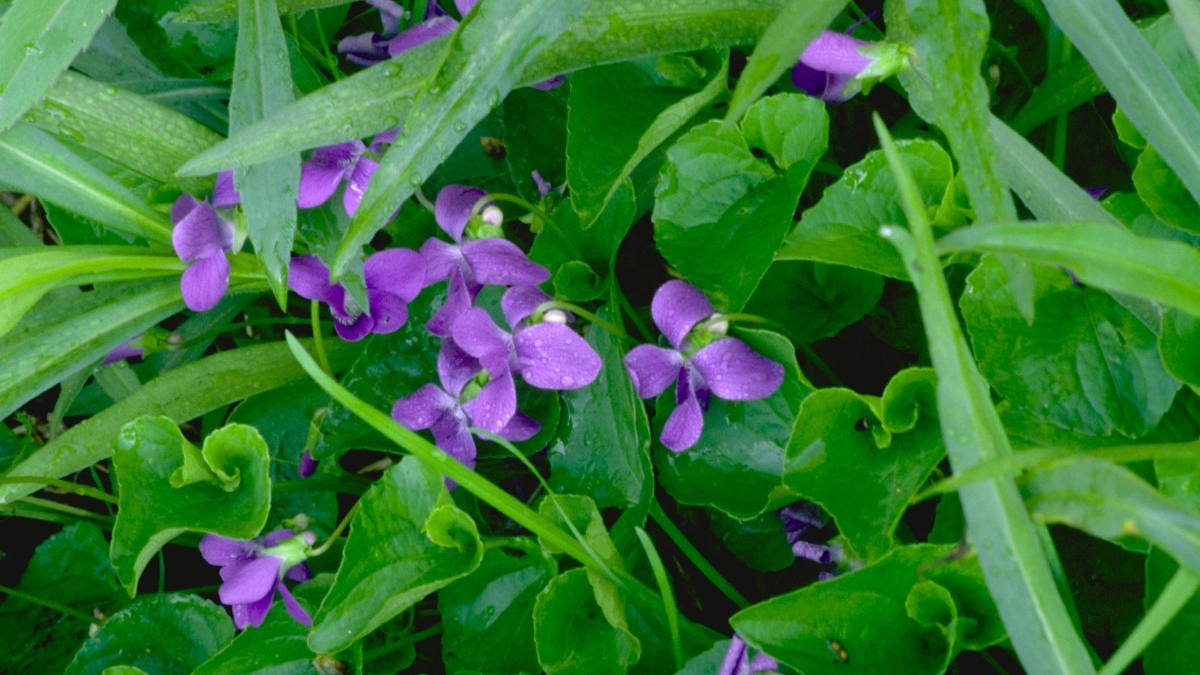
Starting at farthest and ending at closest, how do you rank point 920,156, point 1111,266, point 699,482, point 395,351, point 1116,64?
point 395,351, point 699,482, point 920,156, point 1116,64, point 1111,266

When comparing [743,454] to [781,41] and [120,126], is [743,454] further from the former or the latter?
[120,126]

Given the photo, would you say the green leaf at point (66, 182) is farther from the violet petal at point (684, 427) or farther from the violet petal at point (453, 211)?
the violet petal at point (684, 427)

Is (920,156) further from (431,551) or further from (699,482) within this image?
(431,551)

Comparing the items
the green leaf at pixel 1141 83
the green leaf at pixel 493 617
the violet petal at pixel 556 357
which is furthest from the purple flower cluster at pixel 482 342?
the green leaf at pixel 1141 83

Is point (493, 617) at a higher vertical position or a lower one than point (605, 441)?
lower

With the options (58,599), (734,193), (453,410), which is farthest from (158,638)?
(734,193)

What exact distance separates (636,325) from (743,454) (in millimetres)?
187

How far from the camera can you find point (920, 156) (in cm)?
81

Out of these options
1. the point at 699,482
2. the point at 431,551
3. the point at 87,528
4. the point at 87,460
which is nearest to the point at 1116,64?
the point at 699,482

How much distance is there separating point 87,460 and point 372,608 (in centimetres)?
40

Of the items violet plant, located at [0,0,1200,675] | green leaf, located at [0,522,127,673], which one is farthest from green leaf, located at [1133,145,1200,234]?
green leaf, located at [0,522,127,673]

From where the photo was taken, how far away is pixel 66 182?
970 millimetres

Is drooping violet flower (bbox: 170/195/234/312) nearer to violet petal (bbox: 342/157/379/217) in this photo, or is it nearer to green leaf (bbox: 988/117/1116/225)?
violet petal (bbox: 342/157/379/217)

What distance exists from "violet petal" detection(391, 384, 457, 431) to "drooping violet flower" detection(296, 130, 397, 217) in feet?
0.58
